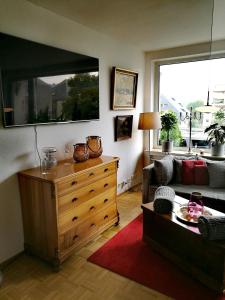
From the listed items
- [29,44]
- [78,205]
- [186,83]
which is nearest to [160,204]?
[78,205]

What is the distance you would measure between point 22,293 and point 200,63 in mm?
3912

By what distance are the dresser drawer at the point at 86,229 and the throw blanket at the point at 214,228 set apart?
1190 mm

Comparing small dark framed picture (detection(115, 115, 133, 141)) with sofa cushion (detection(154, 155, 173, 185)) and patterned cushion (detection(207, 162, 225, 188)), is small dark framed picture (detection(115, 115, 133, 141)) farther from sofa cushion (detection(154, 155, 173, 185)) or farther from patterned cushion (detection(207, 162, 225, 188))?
patterned cushion (detection(207, 162, 225, 188))

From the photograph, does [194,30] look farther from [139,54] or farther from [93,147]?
[93,147]

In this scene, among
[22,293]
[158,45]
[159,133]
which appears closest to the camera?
[22,293]

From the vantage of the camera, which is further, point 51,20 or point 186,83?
point 186,83

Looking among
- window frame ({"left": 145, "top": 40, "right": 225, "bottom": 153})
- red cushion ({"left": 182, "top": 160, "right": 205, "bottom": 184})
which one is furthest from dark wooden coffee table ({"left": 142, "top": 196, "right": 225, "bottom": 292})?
window frame ({"left": 145, "top": 40, "right": 225, "bottom": 153})

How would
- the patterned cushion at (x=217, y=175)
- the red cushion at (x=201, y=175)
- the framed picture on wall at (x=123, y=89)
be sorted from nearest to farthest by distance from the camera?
the patterned cushion at (x=217, y=175) < the red cushion at (x=201, y=175) < the framed picture on wall at (x=123, y=89)

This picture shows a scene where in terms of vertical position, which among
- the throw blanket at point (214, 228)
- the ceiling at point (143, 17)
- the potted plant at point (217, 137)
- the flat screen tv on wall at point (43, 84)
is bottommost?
the throw blanket at point (214, 228)

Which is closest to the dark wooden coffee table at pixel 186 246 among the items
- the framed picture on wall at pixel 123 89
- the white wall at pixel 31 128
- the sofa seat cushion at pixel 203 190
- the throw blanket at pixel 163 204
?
the throw blanket at pixel 163 204

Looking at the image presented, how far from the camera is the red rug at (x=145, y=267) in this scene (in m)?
1.95

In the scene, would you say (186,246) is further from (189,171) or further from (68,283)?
(189,171)

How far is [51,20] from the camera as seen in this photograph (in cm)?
246

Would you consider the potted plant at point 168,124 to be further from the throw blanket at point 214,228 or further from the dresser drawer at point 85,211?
the throw blanket at point 214,228
